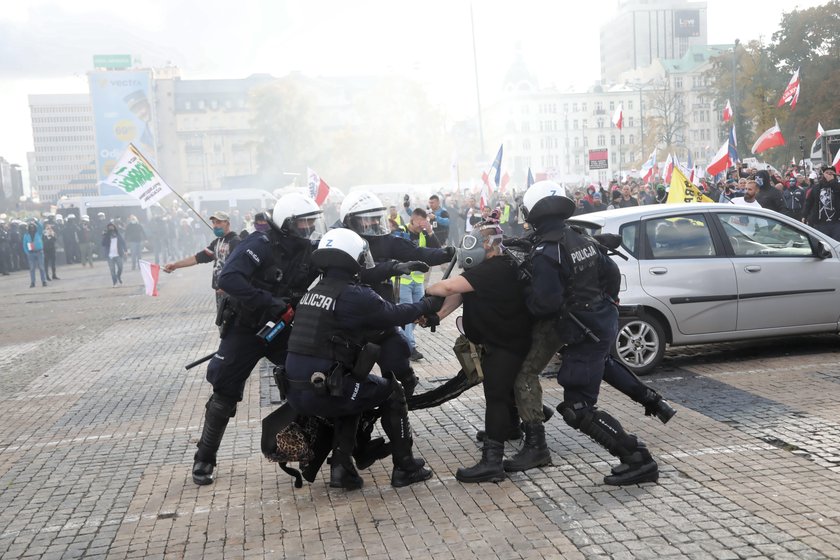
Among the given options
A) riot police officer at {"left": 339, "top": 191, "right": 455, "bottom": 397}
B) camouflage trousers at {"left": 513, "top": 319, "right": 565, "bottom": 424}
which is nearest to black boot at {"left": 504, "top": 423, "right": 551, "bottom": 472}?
camouflage trousers at {"left": 513, "top": 319, "right": 565, "bottom": 424}

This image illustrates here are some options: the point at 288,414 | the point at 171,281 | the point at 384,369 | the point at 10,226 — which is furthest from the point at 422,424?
the point at 10,226

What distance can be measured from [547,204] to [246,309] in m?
1.95

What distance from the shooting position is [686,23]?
6388 inches

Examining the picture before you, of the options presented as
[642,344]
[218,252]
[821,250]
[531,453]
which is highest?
[218,252]

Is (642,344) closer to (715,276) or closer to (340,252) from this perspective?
(715,276)

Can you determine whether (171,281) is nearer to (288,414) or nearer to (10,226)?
(10,226)

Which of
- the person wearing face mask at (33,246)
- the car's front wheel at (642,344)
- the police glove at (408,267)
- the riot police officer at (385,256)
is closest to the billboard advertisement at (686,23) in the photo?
the person wearing face mask at (33,246)

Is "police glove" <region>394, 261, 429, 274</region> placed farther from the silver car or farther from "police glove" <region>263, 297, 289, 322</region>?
the silver car

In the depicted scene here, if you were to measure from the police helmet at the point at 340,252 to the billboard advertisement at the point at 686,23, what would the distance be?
550 ft

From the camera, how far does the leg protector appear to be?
5.56 meters

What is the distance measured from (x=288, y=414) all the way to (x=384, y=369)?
0.81 m

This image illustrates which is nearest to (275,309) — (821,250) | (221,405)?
(221,405)

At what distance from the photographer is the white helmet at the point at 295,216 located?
5.96 meters

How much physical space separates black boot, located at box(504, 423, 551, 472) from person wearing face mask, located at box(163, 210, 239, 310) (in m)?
3.84
